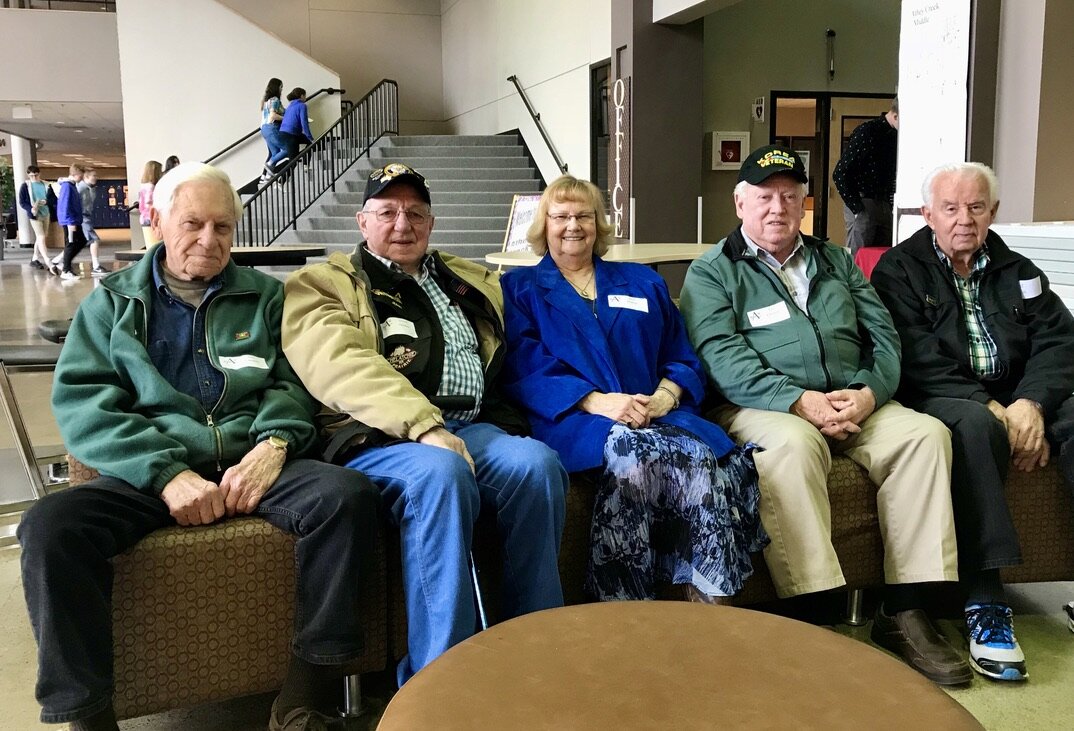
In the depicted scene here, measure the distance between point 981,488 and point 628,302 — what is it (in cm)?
104

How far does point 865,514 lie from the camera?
242 centimetres

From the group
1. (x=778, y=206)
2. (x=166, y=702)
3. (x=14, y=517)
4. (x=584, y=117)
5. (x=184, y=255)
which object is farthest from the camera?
(x=584, y=117)

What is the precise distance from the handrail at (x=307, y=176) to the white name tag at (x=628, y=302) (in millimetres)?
7000

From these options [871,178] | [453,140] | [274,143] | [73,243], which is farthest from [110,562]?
[73,243]

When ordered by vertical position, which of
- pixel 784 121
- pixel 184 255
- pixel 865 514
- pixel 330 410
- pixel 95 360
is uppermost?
pixel 784 121

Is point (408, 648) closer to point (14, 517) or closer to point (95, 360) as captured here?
point (95, 360)

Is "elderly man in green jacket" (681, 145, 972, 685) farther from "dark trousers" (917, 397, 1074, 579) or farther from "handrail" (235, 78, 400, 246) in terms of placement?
"handrail" (235, 78, 400, 246)

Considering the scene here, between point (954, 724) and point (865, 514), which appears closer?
point (954, 724)

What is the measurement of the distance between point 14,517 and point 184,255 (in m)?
1.99

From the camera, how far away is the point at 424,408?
2129mm

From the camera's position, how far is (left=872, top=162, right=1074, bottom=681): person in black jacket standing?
7.81 feet

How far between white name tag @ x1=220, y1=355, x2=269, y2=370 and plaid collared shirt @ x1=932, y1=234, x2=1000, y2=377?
1980mm

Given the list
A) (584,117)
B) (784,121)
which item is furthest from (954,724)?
(584,117)

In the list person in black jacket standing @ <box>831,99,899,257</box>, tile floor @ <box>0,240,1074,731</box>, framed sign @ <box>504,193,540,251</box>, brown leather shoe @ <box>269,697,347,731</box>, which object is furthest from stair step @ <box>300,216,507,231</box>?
brown leather shoe @ <box>269,697,347,731</box>
